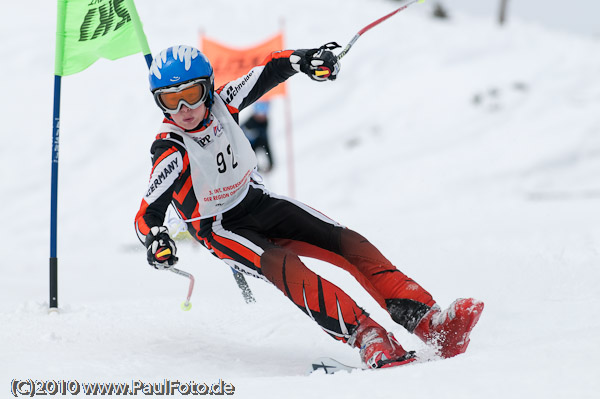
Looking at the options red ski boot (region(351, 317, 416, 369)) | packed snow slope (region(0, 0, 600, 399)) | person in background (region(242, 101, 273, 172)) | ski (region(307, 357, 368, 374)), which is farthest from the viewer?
person in background (region(242, 101, 273, 172))

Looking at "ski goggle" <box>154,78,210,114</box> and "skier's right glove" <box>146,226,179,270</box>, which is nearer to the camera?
"skier's right glove" <box>146,226,179,270</box>

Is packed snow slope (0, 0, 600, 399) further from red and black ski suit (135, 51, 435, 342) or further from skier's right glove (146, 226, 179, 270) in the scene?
skier's right glove (146, 226, 179, 270)

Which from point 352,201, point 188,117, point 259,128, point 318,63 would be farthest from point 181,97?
point 352,201

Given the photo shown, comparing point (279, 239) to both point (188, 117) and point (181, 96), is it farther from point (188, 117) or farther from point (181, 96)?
point (181, 96)

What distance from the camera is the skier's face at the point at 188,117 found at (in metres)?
3.37

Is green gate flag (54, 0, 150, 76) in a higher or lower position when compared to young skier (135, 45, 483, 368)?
higher

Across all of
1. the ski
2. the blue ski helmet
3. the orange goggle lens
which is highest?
the blue ski helmet

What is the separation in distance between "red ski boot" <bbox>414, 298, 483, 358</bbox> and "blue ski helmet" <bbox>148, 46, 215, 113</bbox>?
1657 mm

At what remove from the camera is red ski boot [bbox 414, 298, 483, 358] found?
2828 millimetres

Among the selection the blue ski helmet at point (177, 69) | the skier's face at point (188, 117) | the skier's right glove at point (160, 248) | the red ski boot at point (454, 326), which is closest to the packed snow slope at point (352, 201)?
the red ski boot at point (454, 326)

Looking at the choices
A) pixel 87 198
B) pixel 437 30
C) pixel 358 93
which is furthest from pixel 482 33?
Answer: pixel 87 198

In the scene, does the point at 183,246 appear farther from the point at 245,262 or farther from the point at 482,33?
the point at 482,33

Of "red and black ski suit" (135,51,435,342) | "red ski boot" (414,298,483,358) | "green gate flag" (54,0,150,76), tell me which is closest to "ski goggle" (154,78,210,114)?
"red and black ski suit" (135,51,435,342)

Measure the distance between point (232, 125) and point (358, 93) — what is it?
13274 mm
